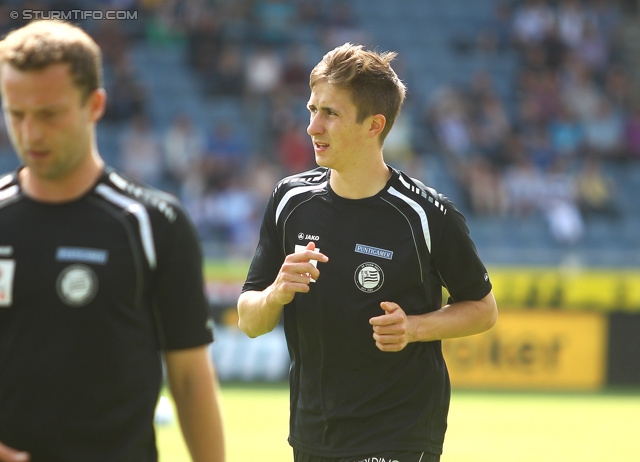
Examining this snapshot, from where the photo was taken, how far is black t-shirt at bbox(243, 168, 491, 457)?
4832mm

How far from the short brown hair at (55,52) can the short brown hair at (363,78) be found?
5.70 feet

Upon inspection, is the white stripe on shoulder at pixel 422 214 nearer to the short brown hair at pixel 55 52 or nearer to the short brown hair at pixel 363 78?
the short brown hair at pixel 363 78

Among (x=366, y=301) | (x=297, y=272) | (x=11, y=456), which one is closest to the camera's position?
(x=11, y=456)

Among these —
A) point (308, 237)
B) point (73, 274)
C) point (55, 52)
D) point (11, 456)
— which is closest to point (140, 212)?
point (73, 274)

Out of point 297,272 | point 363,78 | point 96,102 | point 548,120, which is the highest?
point 548,120

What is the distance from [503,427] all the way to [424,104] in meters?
10.7

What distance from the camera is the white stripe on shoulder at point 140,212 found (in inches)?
134

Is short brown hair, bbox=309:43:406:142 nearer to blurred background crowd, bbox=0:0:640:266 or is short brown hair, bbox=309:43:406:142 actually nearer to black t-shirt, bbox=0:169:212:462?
black t-shirt, bbox=0:169:212:462

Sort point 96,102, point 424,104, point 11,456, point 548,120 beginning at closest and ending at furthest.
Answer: point 11,456
point 96,102
point 548,120
point 424,104

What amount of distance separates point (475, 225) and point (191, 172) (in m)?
5.01

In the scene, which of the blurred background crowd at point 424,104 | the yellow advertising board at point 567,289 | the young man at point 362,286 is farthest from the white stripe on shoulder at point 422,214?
the blurred background crowd at point 424,104

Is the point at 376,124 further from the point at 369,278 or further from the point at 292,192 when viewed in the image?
the point at 369,278

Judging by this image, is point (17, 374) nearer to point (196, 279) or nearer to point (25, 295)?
point (25, 295)

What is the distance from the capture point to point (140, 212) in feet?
11.3
